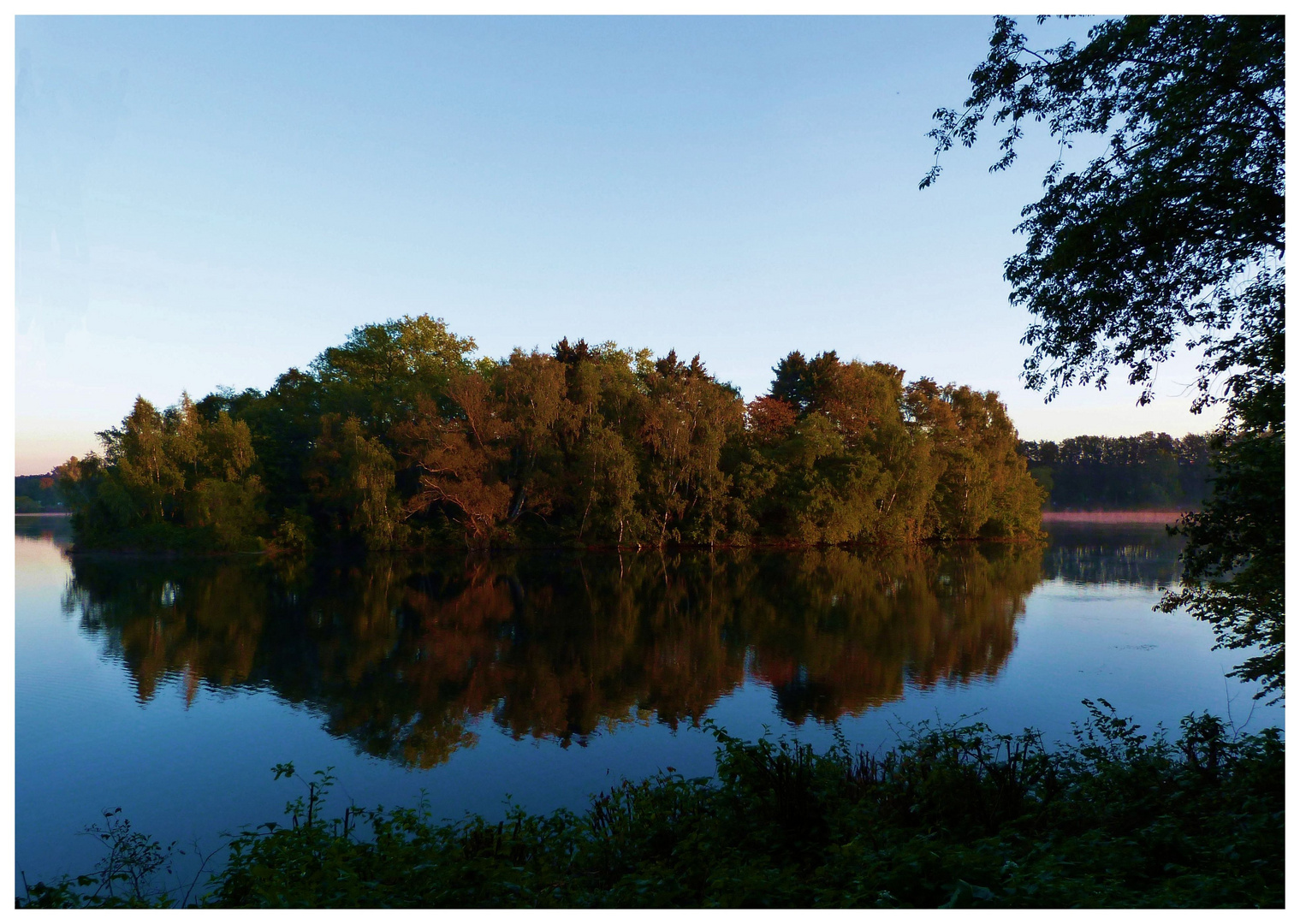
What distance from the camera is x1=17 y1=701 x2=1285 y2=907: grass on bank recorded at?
14.8 ft

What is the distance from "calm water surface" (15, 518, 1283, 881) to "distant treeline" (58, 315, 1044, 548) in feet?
36.4

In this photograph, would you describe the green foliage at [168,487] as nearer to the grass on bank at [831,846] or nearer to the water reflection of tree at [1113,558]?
the grass on bank at [831,846]

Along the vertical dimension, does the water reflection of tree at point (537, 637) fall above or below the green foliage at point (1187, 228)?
below

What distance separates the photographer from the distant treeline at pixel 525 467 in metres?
39.7

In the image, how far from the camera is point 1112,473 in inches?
3383

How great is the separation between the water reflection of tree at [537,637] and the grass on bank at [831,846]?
390cm

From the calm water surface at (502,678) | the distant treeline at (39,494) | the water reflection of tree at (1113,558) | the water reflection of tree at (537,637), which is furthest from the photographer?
the distant treeline at (39,494)

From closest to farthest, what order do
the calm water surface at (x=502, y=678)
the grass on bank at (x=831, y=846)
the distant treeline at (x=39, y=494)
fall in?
1. the grass on bank at (x=831, y=846)
2. the calm water surface at (x=502, y=678)
3. the distant treeline at (x=39, y=494)

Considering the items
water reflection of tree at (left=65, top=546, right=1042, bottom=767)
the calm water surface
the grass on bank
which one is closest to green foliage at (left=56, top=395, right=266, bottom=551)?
water reflection of tree at (left=65, top=546, right=1042, bottom=767)

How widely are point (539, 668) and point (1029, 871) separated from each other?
39.6ft

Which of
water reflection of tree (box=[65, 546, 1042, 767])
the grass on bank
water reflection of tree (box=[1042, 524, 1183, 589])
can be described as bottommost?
water reflection of tree (box=[1042, 524, 1183, 589])

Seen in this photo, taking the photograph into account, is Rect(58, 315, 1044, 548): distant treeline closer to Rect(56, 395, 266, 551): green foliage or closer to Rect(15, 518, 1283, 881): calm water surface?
Rect(56, 395, 266, 551): green foliage

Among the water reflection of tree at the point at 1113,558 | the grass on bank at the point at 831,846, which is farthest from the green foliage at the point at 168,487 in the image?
the water reflection of tree at the point at 1113,558

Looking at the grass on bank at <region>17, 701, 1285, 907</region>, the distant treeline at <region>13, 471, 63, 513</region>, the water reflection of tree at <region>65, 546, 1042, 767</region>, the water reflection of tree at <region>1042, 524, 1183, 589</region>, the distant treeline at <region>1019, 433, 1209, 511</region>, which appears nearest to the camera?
the grass on bank at <region>17, 701, 1285, 907</region>
